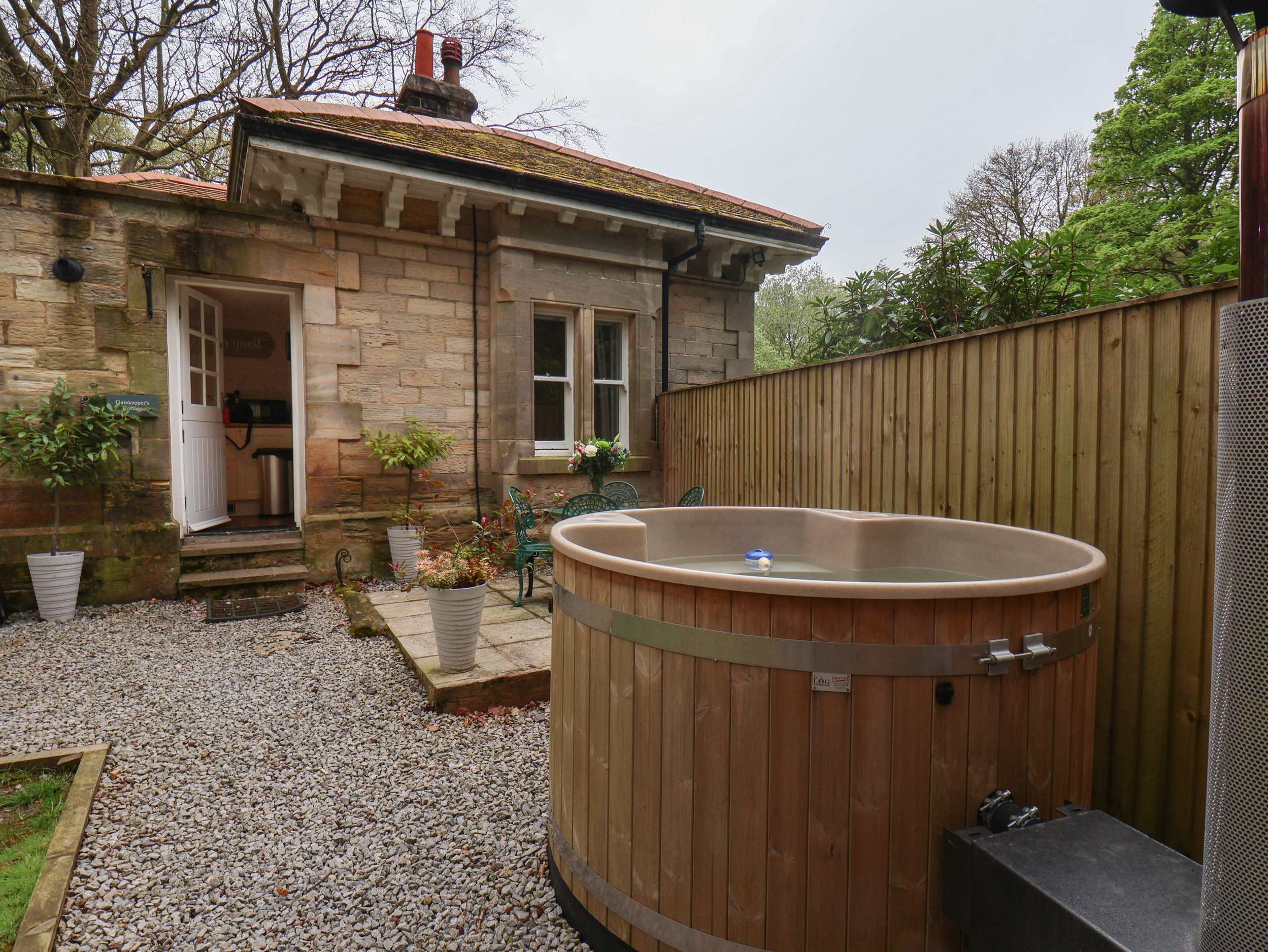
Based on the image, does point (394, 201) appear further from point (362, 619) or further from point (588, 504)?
point (362, 619)

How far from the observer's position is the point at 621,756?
1614mm

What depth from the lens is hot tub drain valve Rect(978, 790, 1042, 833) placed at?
136 cm

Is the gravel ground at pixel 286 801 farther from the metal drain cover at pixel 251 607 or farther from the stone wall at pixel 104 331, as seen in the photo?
the stone wall at pixel 104 331

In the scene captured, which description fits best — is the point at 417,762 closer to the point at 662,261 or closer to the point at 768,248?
the point at 662,261

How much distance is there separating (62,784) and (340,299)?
4.34 metres

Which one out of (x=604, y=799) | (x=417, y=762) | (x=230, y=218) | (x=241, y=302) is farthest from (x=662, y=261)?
(x=604, y=799)

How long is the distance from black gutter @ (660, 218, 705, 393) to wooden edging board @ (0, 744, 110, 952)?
5532 millimetres

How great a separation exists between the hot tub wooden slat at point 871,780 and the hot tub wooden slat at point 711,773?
273 mm

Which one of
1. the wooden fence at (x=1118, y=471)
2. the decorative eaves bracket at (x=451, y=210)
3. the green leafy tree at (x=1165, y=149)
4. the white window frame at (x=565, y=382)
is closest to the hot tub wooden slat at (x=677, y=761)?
the wooden fence at (x=1118, y=471)

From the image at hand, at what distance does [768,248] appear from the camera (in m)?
7.45

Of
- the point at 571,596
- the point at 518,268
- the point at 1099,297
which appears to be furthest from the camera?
the point at 518,268

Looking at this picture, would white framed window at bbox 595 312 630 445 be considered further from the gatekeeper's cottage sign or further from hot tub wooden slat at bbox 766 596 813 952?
hot tub wooden slat at bbox 766 596 813 952

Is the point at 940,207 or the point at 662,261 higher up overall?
the point at 940,207

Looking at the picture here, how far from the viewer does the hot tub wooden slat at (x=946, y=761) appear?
135cm
